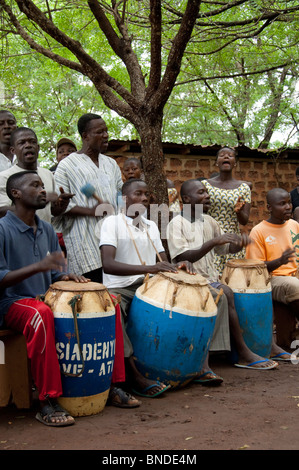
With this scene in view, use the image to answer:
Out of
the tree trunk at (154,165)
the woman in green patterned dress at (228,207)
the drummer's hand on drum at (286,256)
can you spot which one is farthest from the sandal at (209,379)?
the tree trunk at (154,165)

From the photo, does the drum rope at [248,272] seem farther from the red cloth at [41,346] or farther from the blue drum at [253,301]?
the red cloth at [41,346]

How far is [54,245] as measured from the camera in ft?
13.5

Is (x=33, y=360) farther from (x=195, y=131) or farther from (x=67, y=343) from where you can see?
(x=195, y=131)

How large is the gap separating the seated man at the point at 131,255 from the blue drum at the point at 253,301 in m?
0.83

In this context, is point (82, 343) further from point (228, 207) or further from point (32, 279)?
point (228, 207)

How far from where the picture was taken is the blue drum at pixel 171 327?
4.05 m

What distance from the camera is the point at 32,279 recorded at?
12.6 feet

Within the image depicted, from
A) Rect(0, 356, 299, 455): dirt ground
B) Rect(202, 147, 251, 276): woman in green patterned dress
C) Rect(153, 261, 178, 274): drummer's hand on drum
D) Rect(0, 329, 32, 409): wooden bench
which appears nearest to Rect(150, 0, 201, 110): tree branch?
Rect(202, 147, 251, 276): woman in green patterned dress

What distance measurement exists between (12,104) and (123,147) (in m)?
8.38

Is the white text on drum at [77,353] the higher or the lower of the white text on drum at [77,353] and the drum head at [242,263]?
the lower

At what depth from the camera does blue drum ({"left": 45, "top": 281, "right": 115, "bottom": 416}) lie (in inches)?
140

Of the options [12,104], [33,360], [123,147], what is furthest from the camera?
[12,104]

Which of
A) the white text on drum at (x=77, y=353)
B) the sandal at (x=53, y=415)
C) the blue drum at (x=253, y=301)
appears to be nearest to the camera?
the sandal at (x=53, y=415)

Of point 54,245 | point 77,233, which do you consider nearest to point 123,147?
point 77,233
